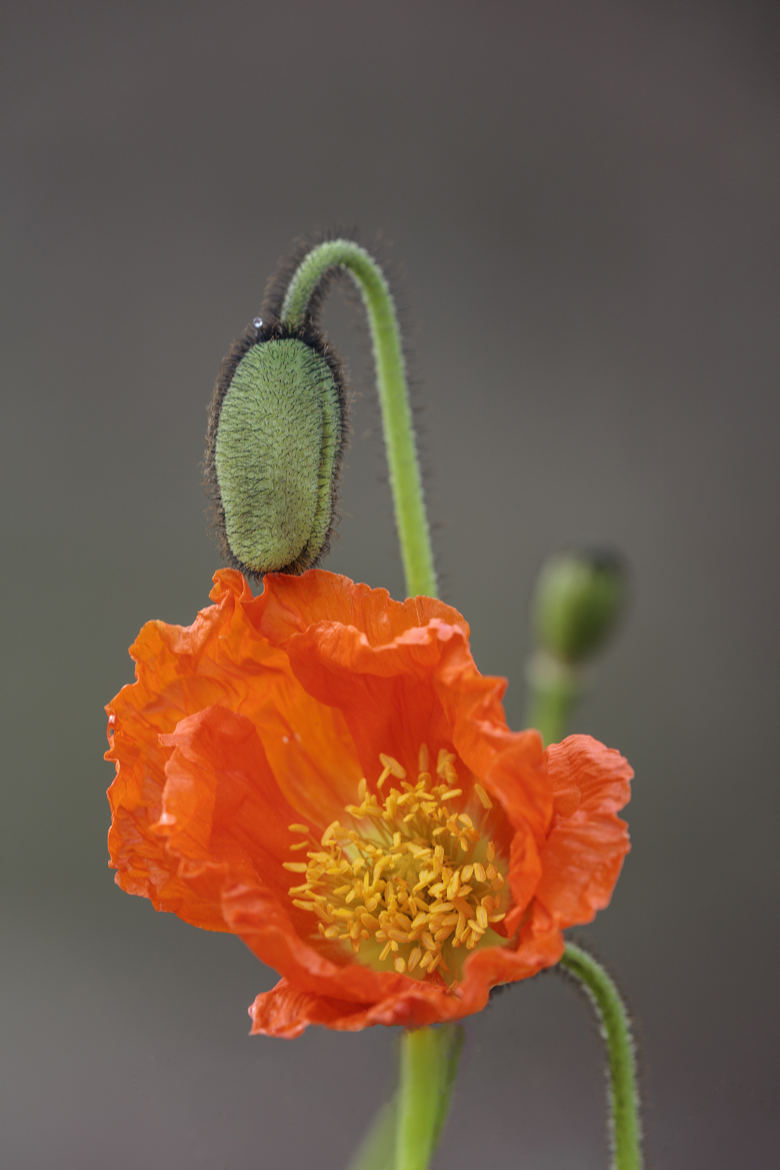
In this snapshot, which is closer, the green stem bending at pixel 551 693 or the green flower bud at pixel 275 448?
the green flower bud at pixel 275 448

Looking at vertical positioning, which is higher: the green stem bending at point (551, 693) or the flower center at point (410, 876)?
the green stem bending at point (551, 693)

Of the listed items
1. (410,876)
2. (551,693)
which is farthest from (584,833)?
(551,693)

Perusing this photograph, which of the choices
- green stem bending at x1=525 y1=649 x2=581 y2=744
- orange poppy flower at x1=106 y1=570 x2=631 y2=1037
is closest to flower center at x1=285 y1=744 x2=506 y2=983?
orange poppy flower at x1=106 y1=570 x2=631 y2=1037

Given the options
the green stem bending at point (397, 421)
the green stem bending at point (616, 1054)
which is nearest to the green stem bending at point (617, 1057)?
the green stem bending at point (616, 1054)

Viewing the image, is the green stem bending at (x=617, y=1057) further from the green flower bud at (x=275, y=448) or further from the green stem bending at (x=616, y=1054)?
the green flower bud at (x=275, y=448)

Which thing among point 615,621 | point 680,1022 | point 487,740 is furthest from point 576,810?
point 680,1022

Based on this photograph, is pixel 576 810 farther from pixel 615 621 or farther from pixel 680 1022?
pixel 680 1022

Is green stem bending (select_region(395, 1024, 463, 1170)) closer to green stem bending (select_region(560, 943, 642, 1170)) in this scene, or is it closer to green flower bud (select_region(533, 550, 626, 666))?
green stem bending (select_region(560, 943, 642, 1170))
